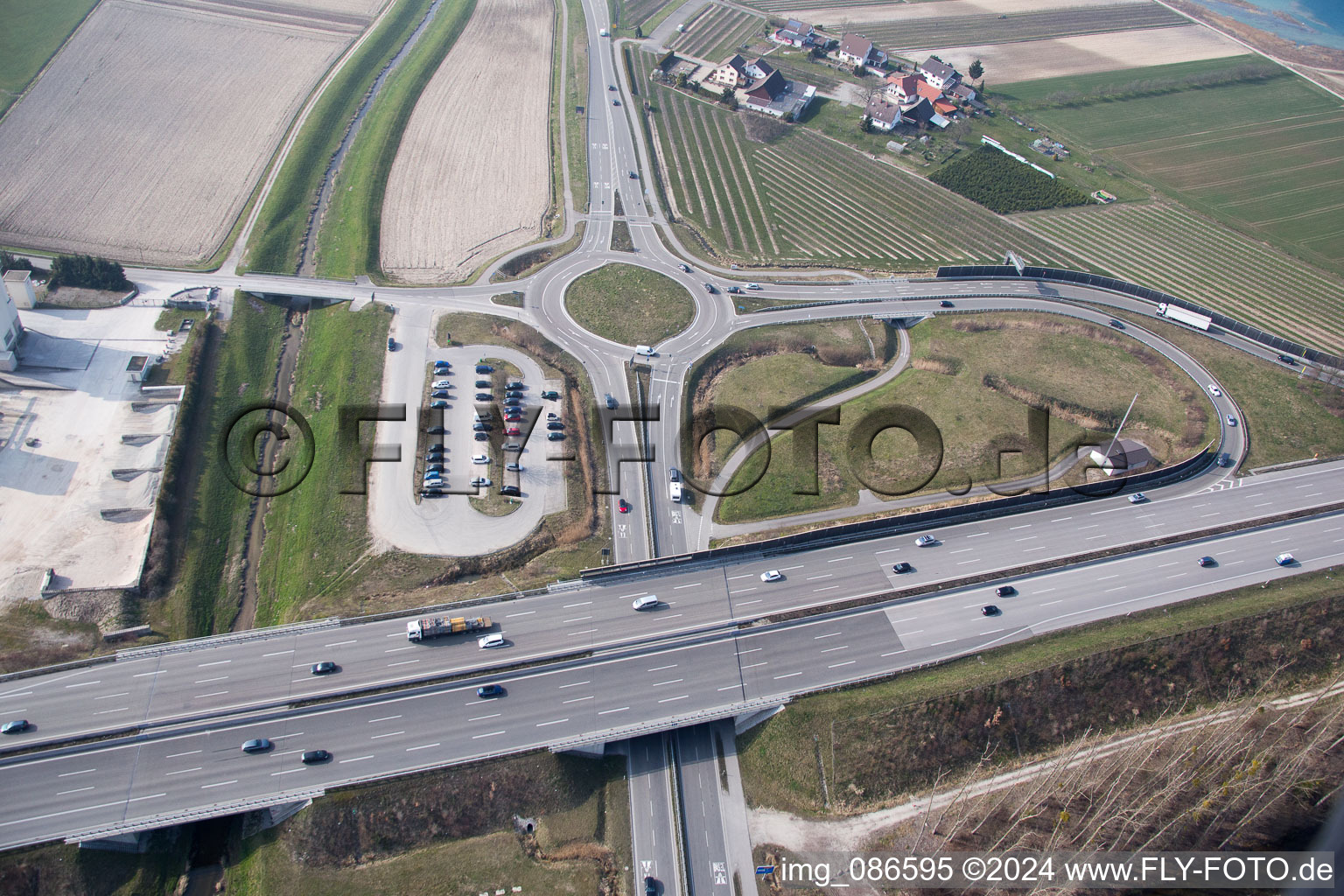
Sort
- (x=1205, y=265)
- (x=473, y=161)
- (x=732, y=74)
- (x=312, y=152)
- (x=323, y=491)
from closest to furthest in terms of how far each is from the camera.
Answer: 1. (x=323, y=491)
2. (x=1205, y=265)
3. (x=312, y=152)
4. (x=473, y=161)
5. (x=732, y=74)

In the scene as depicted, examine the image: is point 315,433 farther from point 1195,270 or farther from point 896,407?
point 1195,270

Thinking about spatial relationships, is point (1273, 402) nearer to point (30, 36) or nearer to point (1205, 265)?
point (1205, 265)

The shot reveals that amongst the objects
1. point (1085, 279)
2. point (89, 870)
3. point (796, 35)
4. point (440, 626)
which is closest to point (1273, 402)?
point (1085, 279)

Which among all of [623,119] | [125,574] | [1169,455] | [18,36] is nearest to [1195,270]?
[1169,455]

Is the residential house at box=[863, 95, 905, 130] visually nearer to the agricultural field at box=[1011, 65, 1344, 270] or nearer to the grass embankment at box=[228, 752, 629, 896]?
the agricultural field at box=[1011, 65, 1344, 270]

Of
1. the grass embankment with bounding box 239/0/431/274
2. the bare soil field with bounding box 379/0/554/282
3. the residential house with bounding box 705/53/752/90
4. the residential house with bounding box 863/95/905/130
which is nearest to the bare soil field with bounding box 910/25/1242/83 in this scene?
the residential house with bounding box 863/95/905/130

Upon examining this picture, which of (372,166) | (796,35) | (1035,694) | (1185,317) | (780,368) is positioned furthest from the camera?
(796,35)
